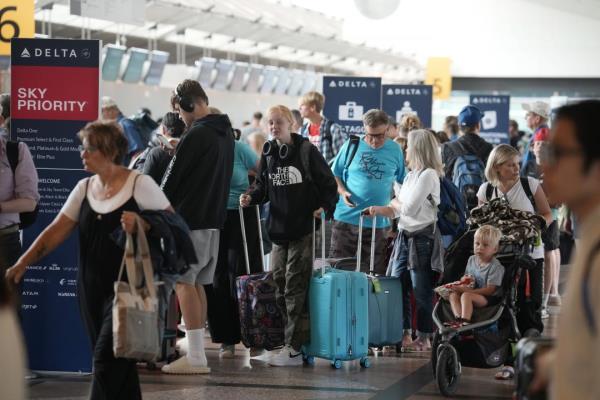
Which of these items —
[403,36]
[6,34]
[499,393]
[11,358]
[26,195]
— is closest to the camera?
[11,358]

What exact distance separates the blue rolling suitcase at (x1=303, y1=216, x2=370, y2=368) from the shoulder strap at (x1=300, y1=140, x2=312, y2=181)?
0.57 m

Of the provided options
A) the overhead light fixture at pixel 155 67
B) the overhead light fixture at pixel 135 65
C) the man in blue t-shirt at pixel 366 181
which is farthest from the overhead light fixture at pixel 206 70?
the man in blue t-shirt at pixel 366 181

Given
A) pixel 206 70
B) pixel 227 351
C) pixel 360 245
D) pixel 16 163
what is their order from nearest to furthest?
pixel 16 163
pixel 360 245
pixel 227 351
pixel 206 70

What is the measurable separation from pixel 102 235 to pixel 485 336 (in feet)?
8.85

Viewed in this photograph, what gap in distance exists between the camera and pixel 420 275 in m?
7.69

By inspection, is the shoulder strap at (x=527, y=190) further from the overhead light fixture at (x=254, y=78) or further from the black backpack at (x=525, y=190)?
the overhead light fixture at (x=254, y=78)

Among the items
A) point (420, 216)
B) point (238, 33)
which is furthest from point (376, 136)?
point (238, 33)

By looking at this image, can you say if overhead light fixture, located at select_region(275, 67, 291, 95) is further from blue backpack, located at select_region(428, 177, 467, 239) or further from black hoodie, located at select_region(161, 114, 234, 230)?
black hoodie, located at select_region(161, 114, 234, 230)

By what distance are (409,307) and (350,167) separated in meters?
1.11

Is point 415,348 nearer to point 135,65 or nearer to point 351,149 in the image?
point 351,149

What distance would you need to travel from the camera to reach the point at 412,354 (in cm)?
787

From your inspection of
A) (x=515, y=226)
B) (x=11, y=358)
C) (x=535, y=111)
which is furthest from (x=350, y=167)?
(x=11, y=358)

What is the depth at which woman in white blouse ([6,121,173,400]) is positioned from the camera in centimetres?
454

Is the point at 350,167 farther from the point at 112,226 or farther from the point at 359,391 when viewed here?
the point at 112,226
